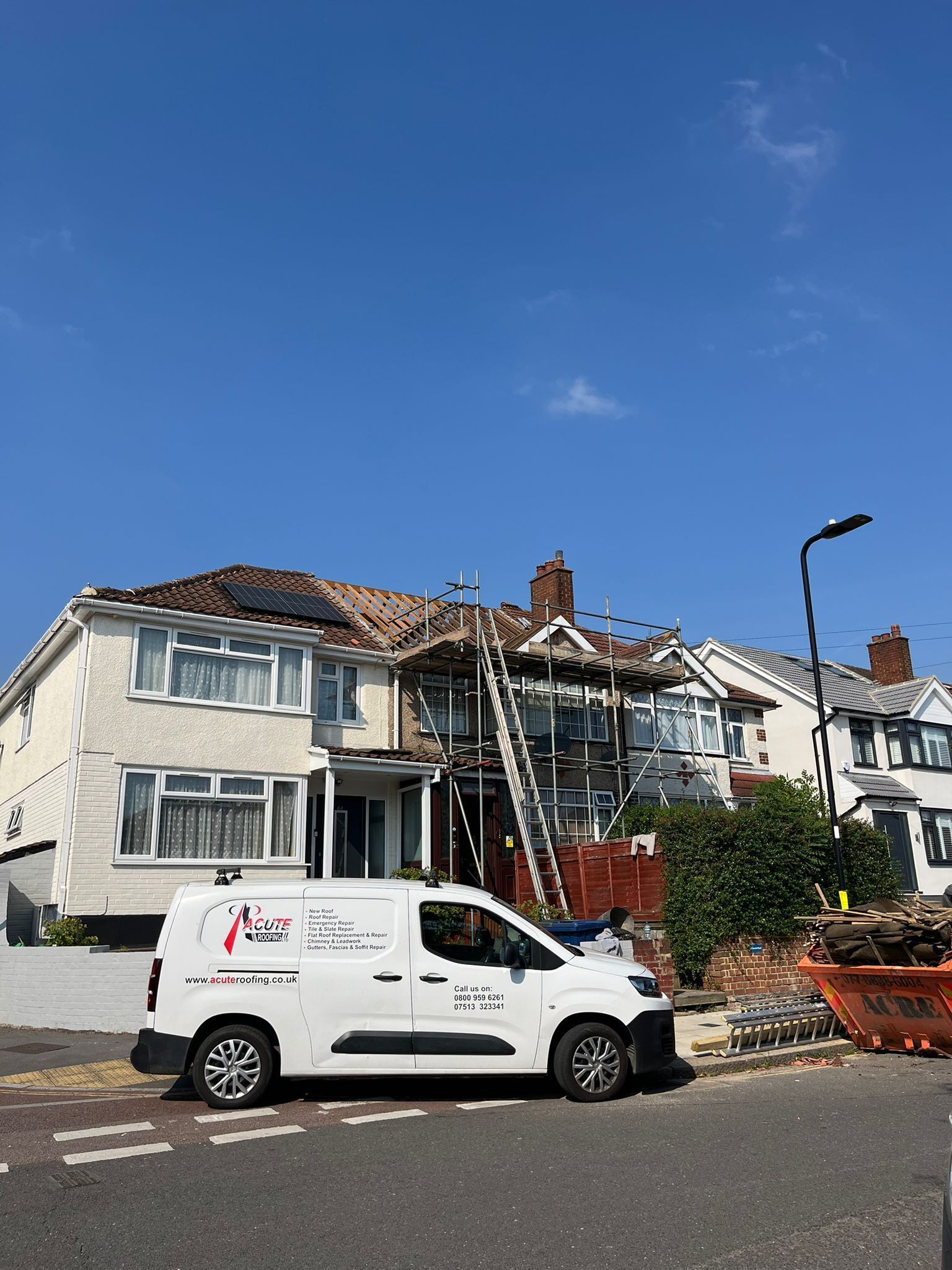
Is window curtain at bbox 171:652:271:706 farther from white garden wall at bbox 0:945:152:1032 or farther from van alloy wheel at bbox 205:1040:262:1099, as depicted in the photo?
van alloy wheel at bbox 205:1040:262:1099

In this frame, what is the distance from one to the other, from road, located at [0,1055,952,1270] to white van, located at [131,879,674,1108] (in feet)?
1.22

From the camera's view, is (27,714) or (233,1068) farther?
(27,714)

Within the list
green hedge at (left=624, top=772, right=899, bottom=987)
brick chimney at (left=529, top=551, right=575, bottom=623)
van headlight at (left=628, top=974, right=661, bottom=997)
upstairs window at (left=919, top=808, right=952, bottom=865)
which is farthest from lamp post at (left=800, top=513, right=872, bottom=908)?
upstairs window at (left=919, top=808, right=952, bottom=865)

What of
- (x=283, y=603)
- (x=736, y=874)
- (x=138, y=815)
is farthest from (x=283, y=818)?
(x=736, y=874)

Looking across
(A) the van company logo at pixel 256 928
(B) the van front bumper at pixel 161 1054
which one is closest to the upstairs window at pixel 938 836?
(A) the van company logo at pixel 256 928

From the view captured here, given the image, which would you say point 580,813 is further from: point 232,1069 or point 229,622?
point 232,1069

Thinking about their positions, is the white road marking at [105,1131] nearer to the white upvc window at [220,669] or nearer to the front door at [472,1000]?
the front door at [472,1000]

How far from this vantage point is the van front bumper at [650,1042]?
897cm

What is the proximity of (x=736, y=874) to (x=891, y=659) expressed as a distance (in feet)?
76.7

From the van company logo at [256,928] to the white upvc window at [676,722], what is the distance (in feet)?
57.7

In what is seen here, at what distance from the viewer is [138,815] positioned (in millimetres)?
17938

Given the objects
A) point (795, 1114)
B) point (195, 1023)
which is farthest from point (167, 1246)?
point (795, 1114)

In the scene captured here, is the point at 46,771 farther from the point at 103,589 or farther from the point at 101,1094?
the point at 101,1094

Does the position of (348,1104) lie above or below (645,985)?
below
